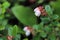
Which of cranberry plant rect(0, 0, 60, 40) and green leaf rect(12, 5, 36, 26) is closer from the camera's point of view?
cranberry plant rect(0, 0, 60, 40)

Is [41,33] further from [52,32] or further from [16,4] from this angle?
[16,4]

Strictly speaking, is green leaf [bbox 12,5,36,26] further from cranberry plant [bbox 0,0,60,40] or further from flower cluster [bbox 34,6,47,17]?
flower cluster [bbox 34,6,47,17]

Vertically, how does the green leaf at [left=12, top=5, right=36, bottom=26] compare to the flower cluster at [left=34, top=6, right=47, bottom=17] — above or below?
above

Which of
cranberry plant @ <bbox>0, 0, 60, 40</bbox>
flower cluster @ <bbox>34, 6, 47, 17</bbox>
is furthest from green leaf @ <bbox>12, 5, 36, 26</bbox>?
flower cluster @ <bbox>34, 6, 47, 17</bbox>

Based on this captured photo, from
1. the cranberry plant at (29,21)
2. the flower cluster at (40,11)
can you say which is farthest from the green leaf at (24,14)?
the flower cluster at (40,11)

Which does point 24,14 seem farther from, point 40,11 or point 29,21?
point 40,11

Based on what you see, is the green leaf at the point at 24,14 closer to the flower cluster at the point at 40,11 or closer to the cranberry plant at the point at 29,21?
the cranberry plant at the point at 29,21

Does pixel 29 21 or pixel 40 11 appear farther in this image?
pixel 29 21

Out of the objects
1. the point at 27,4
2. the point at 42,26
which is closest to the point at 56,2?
the point at 27,4

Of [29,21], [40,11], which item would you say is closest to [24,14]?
[29,21]
